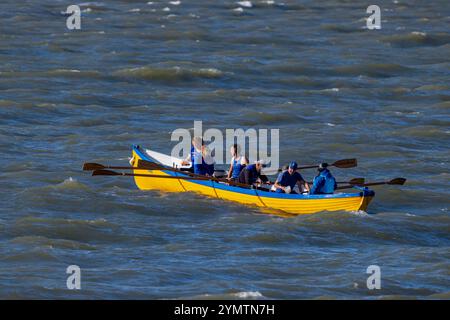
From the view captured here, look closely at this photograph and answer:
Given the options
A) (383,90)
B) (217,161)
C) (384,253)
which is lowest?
(384,253)

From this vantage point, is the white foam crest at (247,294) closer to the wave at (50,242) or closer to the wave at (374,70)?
the wave at (50,242)

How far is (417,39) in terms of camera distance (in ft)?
178

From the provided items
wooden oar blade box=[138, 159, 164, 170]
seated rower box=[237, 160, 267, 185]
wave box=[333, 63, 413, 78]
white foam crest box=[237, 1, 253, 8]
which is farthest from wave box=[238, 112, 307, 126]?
white foam crest box=[237, 1, 253, 8]

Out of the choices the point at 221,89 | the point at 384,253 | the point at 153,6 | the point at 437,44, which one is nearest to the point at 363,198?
the point at 384,253

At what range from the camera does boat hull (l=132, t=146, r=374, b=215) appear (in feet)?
92.6

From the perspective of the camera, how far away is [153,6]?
6025 centimetres

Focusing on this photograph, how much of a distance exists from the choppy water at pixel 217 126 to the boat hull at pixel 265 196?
298 mm

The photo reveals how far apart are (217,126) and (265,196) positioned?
10163 mm

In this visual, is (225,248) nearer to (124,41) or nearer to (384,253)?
(384,253)

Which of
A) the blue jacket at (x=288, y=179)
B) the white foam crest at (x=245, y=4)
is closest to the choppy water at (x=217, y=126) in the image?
the white foam crest at (x=245, y=4)

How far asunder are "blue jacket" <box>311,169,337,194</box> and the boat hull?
11.9 inches

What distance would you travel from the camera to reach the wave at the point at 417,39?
2110 inches

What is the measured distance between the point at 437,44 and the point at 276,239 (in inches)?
1134

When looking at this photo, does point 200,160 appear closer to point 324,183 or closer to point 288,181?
point 288,181
